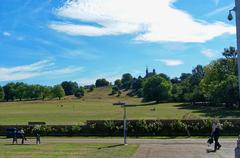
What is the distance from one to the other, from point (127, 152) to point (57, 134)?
18705mm

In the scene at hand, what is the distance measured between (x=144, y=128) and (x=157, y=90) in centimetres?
11847

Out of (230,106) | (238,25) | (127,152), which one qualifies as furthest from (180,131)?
(230,106)

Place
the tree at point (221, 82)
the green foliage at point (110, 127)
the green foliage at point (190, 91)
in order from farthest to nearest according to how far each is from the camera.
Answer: the green foliage at point (190, 91), the tree at point (221, 82), the green foliage at point (110, 127)

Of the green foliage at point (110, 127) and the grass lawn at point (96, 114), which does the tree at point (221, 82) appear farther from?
the green foliage at point (110, 127)

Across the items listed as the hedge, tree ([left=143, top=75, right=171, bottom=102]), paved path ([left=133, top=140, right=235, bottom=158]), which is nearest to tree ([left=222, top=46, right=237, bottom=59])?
tree ([left=143, top=75, right=171, bottom=102])

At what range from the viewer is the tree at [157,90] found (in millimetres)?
161400

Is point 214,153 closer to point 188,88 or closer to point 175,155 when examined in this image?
point 175,155

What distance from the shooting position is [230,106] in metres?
109

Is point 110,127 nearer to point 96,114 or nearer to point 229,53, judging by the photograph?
point 96,114

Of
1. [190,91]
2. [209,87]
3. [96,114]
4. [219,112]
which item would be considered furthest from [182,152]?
[190,91]

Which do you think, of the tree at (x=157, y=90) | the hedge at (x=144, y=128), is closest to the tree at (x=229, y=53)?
the tree at (x=157, y=90)

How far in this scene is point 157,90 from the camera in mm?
162375

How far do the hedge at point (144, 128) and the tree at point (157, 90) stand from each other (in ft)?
378

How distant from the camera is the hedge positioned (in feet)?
142
